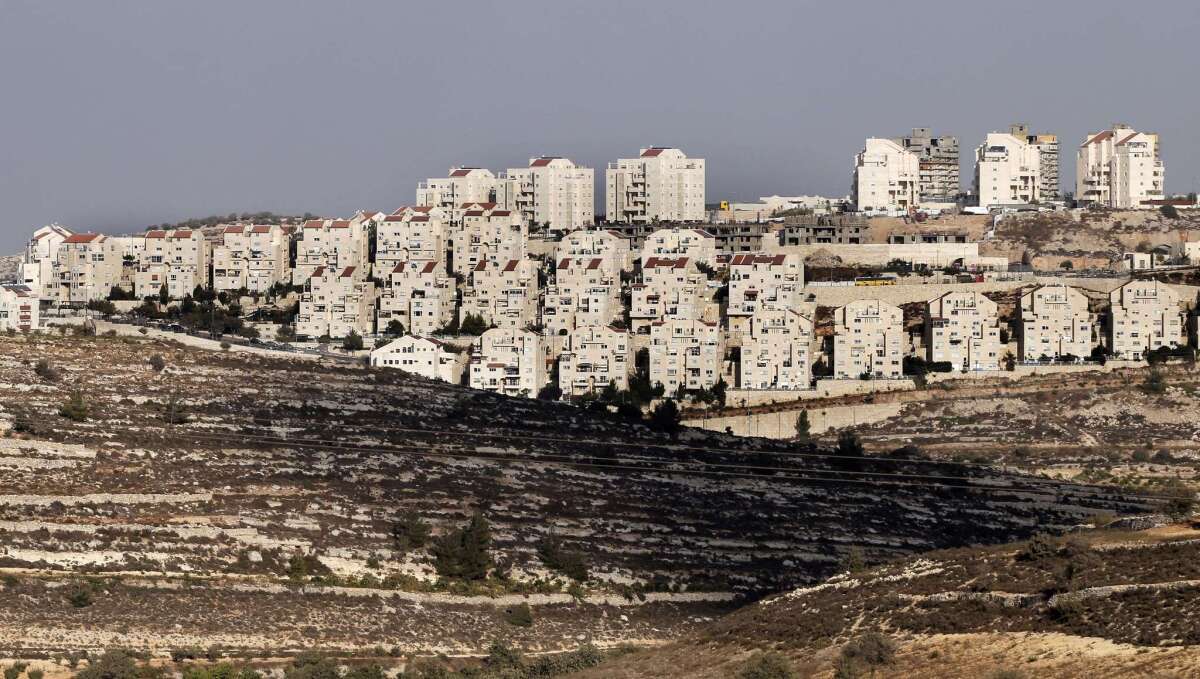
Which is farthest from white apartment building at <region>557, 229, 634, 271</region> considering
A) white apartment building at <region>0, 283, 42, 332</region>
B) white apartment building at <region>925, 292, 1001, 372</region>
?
white apartment building at <region>0, 283, 42, 332</region>

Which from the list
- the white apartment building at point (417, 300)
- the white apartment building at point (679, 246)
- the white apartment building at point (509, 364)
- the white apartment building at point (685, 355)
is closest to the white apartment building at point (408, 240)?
the white apartment building at point (417, 300)

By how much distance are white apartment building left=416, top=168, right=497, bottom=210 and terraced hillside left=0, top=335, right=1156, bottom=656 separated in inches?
1137

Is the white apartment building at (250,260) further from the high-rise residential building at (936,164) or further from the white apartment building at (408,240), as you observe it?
the high-rise residential building at (936,164)

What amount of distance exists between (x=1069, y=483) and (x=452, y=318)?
1019 inches

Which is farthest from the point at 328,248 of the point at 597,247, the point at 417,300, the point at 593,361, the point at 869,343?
the point at 869,343

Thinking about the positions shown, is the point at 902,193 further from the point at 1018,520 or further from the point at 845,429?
the point at 1018,520

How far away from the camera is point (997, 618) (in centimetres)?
3069

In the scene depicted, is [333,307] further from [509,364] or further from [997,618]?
[997,618]

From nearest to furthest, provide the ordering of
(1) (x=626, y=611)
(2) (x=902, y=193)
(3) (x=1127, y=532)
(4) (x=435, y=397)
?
(3) (x=1127, y=532), (1) (x=626, y=611), (4) (x=435, y=397), (2) (x=902, y=193)

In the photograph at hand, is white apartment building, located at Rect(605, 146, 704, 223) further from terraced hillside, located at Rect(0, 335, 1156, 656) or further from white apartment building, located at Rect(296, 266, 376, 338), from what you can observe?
terraced hillside, located at Rect(0, 335, 1156, 656)

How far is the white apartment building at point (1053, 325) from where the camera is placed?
73.9m

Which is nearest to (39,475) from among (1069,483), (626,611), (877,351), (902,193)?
(626,611)

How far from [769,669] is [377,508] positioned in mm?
18475

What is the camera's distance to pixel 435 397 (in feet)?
206
